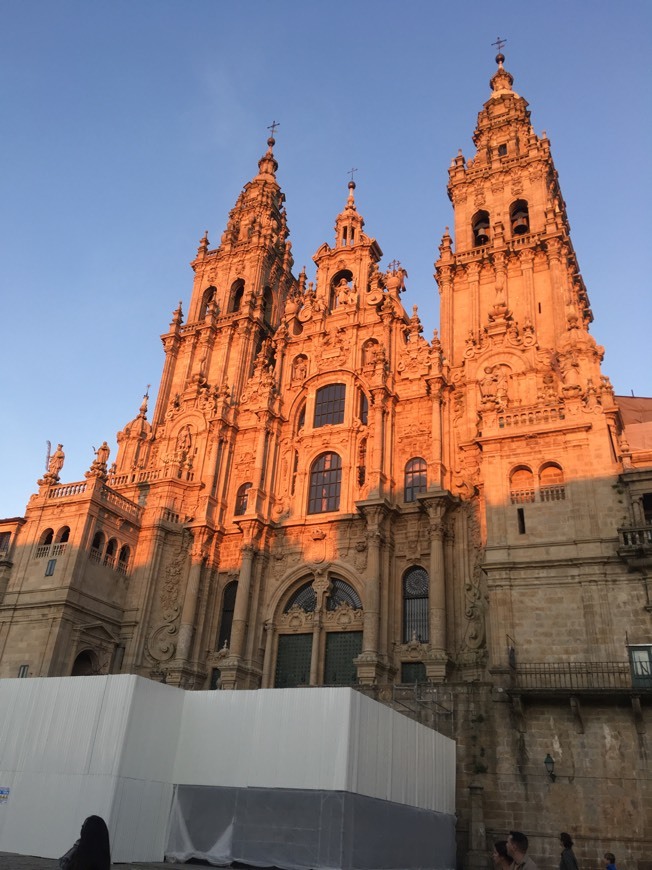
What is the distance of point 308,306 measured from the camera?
42000mm

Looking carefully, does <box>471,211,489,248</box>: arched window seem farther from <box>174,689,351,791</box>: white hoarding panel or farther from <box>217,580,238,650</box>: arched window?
<box>174,689,351,791</box>: white hoarding panel

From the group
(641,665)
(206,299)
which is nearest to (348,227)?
(206,299)

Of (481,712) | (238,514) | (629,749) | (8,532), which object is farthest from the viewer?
(238,514)

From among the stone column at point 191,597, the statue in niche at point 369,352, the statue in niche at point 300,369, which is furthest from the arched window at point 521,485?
the stone column at point 191,597

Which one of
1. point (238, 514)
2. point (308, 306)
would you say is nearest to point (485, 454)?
point (238, 514)

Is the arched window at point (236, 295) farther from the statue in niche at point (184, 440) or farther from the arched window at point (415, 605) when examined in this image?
the arched window at point (415, 605)

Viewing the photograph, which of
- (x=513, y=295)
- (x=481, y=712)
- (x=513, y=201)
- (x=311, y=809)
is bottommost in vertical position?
(x=311, y=809)

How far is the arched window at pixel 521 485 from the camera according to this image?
27.0 m

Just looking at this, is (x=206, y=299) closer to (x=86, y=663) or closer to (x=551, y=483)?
(x=86, y=663)

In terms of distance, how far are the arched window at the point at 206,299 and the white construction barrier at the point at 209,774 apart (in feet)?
103

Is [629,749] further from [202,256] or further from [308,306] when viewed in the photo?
[202,256]

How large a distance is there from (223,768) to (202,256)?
3753cm

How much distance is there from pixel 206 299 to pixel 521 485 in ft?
90.6

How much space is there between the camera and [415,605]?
104 ft
